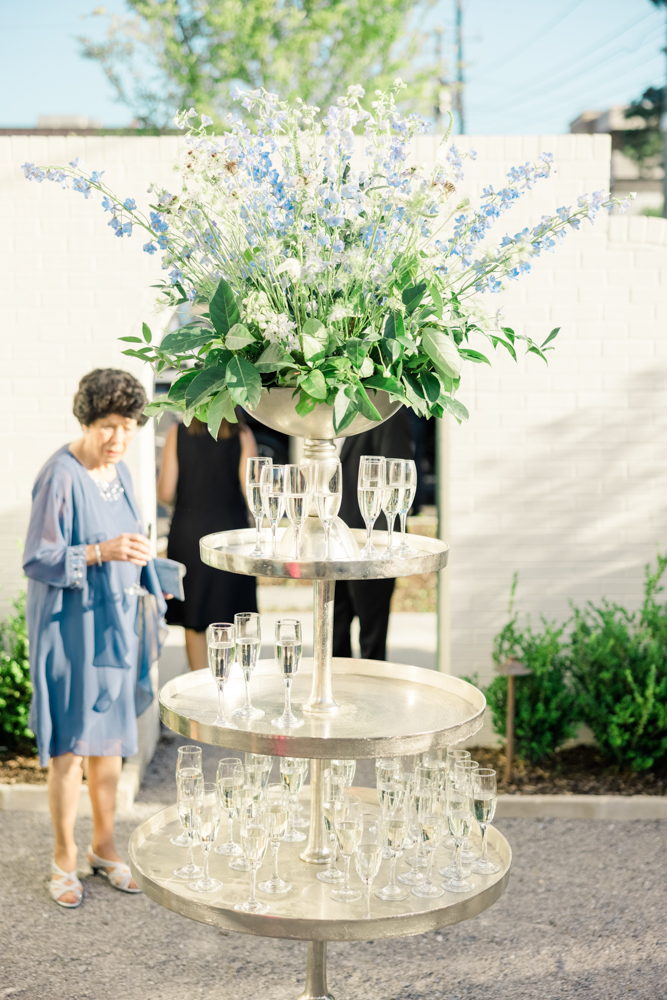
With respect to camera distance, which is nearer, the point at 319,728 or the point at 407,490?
the point at 319,728

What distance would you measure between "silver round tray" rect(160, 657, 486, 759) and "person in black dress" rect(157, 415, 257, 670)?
2.39 metres

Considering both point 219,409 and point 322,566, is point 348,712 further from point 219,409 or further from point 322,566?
point 219,409

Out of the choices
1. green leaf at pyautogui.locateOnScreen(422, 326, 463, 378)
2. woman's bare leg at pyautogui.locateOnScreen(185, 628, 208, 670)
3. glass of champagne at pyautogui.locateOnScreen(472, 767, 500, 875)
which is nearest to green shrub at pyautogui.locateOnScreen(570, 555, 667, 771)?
woman's bare leg at pyautogui.locateOnScreen(185, 628, 208, 670)

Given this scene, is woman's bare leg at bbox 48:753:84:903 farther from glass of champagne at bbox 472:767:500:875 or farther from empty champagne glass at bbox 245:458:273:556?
glass of champagne at bbox 472:767:500:875

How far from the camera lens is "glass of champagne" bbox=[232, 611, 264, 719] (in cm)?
221

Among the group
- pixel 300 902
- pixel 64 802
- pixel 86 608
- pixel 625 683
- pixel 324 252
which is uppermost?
pixel 324 252

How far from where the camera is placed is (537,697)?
→ 16.0ft

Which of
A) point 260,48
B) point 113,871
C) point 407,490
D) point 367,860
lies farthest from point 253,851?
point 260,48

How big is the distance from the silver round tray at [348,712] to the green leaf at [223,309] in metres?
0.82

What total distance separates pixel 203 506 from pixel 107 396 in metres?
1.54

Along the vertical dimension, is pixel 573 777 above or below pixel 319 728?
below

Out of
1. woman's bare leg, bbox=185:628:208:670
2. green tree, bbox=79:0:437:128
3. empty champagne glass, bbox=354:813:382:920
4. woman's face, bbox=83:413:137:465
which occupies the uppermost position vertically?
green tree, bbox=79:0:437:128

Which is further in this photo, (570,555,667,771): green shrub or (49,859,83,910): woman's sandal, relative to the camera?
(570,555,667,771): green shrub

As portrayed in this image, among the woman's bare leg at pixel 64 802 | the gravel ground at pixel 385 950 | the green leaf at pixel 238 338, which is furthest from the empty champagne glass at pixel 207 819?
the woman's bare leg at pixel 64 802
